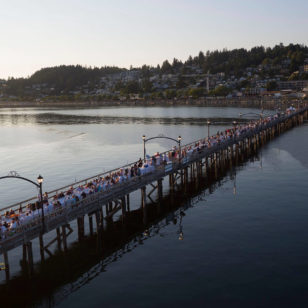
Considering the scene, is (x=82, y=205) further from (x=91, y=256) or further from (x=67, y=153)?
(x=67, y=153)

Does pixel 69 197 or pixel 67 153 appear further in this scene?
pixel 67 153

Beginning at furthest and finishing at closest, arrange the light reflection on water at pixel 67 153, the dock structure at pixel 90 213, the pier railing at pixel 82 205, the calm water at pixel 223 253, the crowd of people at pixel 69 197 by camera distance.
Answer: the light reflection on water at pixel 67 153 < the crowd of people at pixel 69 197 < the dock structure at pixel 90 213 < the pier railing at pixel 82 205 < the calm water at pixel 223 253

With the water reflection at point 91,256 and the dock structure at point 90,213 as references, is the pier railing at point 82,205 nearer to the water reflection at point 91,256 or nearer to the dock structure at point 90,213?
the dock structure at point 90,213

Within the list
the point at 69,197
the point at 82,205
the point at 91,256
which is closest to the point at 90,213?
the point at 69,197

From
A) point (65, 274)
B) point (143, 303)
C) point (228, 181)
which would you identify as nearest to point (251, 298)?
point (143, 303)

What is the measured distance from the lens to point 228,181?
160 ft

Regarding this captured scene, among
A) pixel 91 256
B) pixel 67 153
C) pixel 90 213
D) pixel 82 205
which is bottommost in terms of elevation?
pixel 91 256

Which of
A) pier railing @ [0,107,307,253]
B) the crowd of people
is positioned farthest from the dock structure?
the crowd of people

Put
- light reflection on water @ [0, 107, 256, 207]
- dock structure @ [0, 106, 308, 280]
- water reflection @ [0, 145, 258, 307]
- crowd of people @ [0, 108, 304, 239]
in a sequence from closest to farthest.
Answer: water reflection @ [0, 145, 258, 307] → dock structure @ [0, 106, 308, 280] → crowd of people @ [0, 108, 304, 239] → light reflection on water @ [0, 107, 256, 207]

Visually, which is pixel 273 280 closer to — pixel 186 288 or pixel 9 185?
pixel 186 288

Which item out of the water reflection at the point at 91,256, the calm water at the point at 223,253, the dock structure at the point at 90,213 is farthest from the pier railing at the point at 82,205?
the calm water at the point at 223,253

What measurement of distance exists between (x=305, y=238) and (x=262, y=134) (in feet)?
183

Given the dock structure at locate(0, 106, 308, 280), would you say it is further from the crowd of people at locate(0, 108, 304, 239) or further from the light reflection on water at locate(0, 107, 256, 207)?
the light reflection on water at locate(0, 107, 256, 207)

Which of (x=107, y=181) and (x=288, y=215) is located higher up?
(x=107, y=181)
